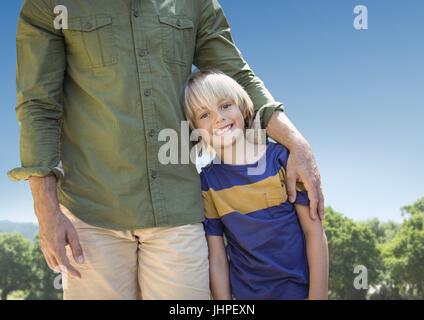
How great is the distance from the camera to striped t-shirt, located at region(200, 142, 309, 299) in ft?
10.3

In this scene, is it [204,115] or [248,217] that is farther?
[204,115]

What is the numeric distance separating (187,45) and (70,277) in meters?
1.59

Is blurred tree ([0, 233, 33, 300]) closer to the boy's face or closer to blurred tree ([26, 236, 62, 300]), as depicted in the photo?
blurred tree ([26, 236, 62, 300])

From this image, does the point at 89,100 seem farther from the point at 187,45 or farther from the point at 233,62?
the point at 233,62

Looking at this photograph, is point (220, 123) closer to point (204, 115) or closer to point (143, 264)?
point (204, 115)

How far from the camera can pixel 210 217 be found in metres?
3.27

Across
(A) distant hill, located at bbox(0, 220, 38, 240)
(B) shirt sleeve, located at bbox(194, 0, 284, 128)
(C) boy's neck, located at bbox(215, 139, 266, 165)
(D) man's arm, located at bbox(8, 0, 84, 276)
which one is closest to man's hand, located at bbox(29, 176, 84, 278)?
(D) man's arm, located at bbox(8, 0, 84, 276)

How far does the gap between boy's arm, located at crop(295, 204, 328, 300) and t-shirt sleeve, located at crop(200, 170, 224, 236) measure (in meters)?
0.55

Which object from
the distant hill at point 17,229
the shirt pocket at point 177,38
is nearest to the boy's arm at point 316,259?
the shirt pocket at point 177,38

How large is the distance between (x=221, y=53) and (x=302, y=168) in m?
1.04

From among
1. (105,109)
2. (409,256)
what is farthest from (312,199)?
(409,256)

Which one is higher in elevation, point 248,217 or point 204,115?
point 204,115

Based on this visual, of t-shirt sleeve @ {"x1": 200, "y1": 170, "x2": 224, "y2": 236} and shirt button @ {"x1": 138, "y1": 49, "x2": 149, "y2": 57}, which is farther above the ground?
shirt button @ {"x1": 138, "y1": 49, "x2": 149, "y2": 57}
